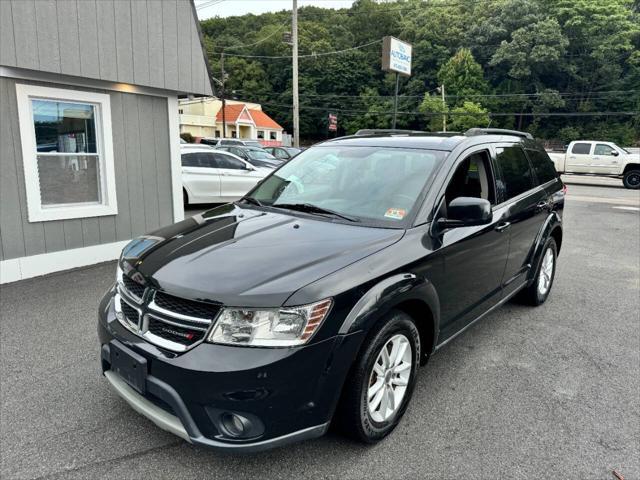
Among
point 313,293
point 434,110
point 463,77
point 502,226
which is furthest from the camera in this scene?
point 463,77

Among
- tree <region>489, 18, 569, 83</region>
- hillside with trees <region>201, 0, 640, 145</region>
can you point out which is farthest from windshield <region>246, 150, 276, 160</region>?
tree <region>489, 18, 569, 83</region>

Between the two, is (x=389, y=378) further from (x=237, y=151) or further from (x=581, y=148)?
(x=581, y=148)

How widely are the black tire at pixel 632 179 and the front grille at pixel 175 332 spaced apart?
23.8 meters

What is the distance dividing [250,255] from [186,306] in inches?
17.1

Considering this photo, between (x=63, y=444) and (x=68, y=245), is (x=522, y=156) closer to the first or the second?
(x=63, y=444)

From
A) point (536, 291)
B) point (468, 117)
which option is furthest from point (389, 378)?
point (468, 117)

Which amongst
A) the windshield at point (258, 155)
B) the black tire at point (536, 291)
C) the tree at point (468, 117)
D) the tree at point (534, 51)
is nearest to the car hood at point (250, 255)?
the black tire at point (536, 291)

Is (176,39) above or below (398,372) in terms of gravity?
above

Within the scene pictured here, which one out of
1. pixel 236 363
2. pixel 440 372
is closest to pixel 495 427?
pixel 440 372

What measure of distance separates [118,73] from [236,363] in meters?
5.65

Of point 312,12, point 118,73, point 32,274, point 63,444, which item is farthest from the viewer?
point 312,12

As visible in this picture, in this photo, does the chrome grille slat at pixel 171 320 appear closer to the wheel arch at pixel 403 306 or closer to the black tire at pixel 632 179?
the wheel arch at pixel 403 306

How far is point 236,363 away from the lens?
2.05 m

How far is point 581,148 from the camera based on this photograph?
73.5 feet
